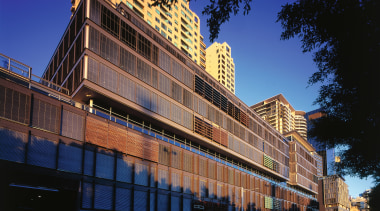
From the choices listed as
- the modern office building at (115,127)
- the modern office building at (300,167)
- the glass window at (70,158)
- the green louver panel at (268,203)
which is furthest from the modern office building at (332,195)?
the glass window at (70,158)

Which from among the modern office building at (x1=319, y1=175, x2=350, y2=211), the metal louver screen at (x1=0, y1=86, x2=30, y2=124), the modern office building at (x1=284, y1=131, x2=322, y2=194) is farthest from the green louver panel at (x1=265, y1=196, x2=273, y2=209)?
the modern office building at (x1=319, y1=175, x2=350, y2=211)

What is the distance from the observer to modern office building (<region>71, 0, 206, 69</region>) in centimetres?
7556

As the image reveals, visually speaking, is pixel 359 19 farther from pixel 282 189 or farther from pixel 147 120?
pixel 282 189

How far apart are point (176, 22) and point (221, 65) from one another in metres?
48.4

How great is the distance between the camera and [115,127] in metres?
31.8

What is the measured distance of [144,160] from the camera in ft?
114

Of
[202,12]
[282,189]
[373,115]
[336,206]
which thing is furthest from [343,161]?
[336,206]

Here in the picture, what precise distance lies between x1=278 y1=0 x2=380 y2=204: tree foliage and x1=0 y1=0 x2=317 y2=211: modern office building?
21.0 meters

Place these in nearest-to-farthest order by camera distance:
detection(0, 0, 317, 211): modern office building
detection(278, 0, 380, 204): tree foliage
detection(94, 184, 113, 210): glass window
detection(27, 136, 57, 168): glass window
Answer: detection(278, 0, 380, 204): tree foliage
detection(27, 136, 57, 168): glass window
detection(0, 0, 317, 211): modern office building
detection(94, 184, 113, 210): glass window

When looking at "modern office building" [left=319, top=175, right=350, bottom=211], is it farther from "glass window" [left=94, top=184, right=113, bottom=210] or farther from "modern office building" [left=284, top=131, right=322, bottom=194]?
"glass window" [left=94, top=184, right=113, bottom=210]

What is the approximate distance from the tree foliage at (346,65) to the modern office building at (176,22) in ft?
199

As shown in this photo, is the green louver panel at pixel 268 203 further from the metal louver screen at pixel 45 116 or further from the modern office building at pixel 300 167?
the metal louver screen at pixel 45 116

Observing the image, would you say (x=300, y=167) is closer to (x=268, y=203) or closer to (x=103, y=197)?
(x=268, y=203)

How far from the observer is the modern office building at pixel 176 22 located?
75562 millimetres
